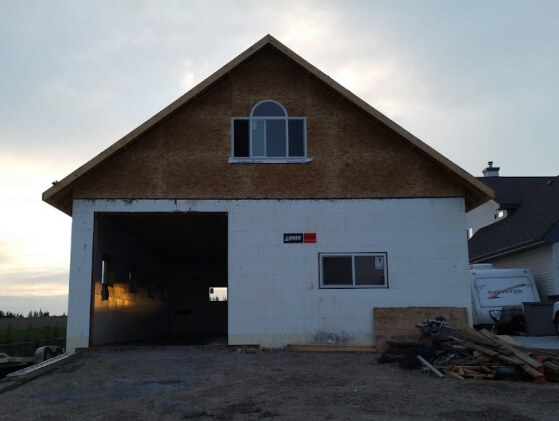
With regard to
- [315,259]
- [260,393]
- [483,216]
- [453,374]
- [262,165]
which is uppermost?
[483,216]

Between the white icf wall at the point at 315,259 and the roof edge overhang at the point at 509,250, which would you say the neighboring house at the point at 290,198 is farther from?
the roof edge overhang at the point at 509,250

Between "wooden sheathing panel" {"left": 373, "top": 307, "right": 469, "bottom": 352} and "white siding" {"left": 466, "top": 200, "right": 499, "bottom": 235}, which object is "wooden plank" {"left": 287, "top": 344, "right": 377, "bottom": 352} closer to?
"wooden sheathing panel" {"left": 373, "top": 307, "right": 469, "bottom": 352}

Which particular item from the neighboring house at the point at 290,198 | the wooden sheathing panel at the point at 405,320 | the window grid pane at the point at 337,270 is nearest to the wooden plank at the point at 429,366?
the wooden sheathing panel at the point at 405,320

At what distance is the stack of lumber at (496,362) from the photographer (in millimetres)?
11367

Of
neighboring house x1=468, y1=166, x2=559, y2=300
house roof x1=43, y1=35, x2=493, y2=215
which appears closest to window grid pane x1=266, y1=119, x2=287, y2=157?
house roof x1=43, y1=35, x2=493, y2=215

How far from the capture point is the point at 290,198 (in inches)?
650

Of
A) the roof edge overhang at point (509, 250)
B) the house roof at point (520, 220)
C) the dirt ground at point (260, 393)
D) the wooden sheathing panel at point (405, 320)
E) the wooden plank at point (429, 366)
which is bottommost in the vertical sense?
the dirt ground at point (260, 393)

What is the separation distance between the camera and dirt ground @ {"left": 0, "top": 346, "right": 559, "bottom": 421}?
8641mm

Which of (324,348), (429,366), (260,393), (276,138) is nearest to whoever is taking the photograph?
(260,393)

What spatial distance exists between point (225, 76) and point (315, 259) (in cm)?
549

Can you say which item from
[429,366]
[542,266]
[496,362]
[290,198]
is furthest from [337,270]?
[542,266]

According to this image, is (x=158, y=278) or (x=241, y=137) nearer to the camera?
(x=241, y=137)

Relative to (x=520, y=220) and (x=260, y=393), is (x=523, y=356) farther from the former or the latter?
(x=520, y=220)

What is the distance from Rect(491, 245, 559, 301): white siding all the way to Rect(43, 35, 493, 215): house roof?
6.94m
